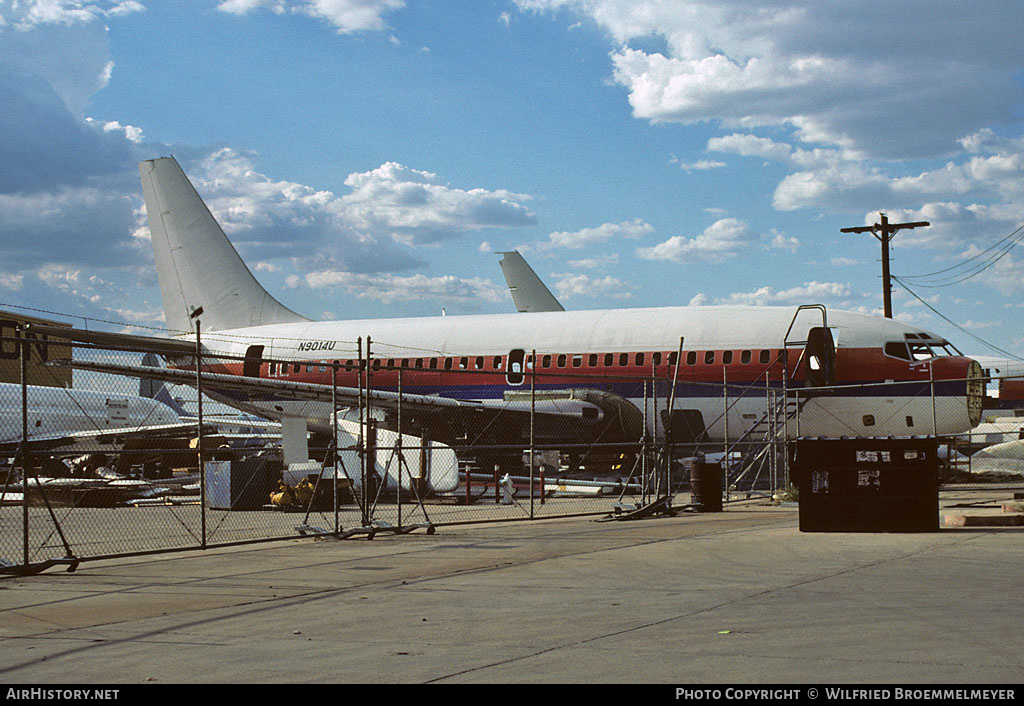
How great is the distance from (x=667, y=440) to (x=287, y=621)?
1166 centimetres

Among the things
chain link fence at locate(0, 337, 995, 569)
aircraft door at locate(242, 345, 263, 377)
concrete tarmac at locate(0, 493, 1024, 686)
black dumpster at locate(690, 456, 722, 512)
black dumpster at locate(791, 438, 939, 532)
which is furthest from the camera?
aircraft door at locate(242, 345, 263, 377)

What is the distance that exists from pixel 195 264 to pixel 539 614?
1157 inches

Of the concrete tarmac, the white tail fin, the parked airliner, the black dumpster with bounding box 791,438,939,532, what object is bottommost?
the concrete tarmac

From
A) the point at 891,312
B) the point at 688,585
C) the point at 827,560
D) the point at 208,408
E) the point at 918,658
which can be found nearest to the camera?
the point at 918,658

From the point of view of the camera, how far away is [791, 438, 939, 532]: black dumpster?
43.0 feet

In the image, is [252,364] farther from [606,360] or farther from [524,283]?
[524,283]

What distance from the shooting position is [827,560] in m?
10.5

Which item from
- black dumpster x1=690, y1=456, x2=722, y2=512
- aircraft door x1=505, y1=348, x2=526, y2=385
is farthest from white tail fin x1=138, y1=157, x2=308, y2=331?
black dumpster x1=690, y1=456, x2=722, y2=512

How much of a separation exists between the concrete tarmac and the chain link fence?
2.24 meters

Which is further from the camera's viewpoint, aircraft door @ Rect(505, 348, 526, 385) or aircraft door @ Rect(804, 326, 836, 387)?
aircraft door @ Rect(505, 348, 526, 385)

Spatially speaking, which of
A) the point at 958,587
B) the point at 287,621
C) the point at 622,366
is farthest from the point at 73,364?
the point at 622,366

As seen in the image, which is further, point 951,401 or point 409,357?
point 409,357

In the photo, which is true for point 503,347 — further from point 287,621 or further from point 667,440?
point 287,621

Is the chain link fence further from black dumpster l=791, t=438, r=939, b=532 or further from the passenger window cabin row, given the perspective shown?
black dumpster l=791, t=438, r=939, b=532
